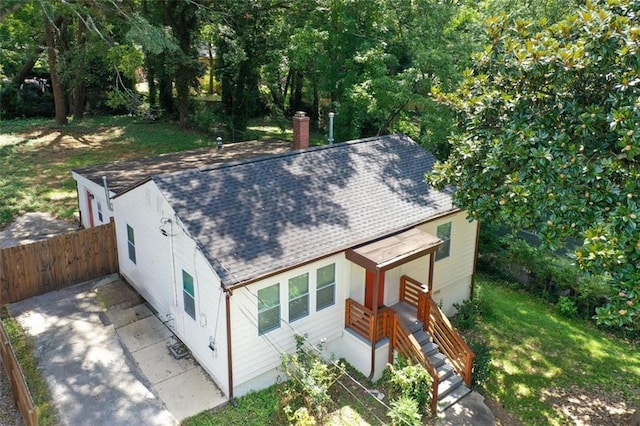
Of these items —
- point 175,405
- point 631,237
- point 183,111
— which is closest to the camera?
point 631,237

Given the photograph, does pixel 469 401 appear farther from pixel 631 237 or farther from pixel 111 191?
pixel 111 191

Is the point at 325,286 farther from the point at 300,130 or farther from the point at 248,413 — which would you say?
the point at 300,130

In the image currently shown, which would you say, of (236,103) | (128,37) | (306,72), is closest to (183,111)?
(236,103)

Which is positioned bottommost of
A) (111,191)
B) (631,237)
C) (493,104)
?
(111,191)

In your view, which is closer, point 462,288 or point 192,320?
point 192,320

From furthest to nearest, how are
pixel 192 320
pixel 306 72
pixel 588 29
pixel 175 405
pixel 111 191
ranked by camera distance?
pixel 306 72 < pixel 111 191 < pixel 192 320 < pixel 175 405 < pixel 588 29

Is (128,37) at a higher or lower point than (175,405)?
higher

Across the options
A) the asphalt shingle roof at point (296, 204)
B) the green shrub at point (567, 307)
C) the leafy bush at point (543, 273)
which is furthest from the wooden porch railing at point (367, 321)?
the green shrub at point (567, 307)
